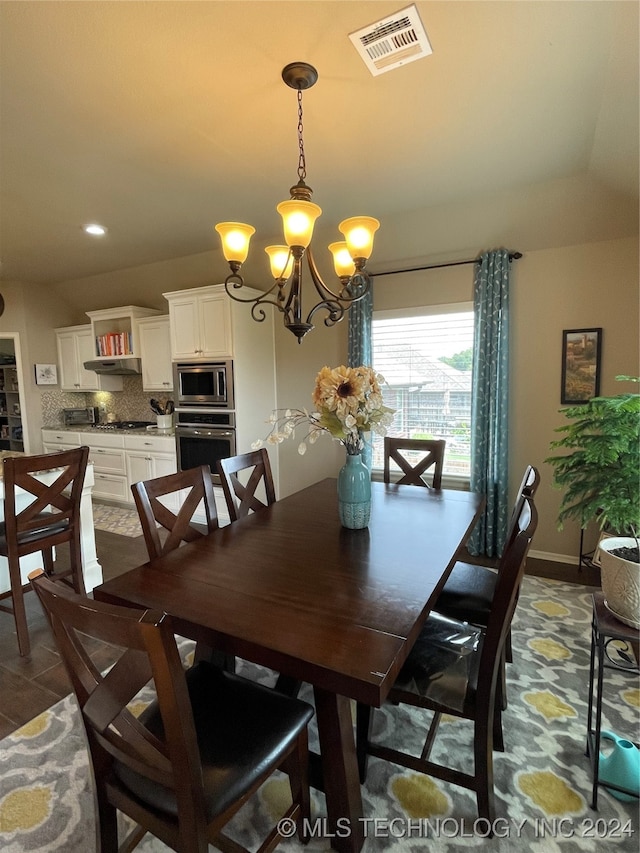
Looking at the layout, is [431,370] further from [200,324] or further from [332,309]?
[200,324]

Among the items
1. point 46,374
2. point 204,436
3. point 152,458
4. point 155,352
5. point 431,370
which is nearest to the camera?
point 431,370

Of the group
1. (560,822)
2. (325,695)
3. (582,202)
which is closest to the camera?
(325,695)

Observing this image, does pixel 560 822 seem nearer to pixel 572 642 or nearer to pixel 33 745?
pixel 572 642

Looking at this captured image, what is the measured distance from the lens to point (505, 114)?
2160 mm

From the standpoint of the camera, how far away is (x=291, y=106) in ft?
6.84

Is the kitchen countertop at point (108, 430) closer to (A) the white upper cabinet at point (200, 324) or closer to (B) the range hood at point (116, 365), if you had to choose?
(B) the range hood at point (116, 365)

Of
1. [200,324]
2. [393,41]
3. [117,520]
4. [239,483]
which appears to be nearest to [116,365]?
[200,324]

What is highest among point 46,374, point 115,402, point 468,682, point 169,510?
point 46,374

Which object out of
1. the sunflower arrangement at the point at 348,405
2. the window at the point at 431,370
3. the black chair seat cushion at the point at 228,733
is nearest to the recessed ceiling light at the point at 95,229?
the window at the point at 431,370

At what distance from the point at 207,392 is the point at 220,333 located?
615 mm

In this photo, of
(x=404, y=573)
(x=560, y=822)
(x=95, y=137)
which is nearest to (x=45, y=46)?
(x=95, y=137)

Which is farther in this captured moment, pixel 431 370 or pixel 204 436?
pixel 204 436

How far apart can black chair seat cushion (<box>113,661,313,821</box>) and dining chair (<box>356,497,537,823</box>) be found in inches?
16.2

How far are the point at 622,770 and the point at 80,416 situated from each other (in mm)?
6508
